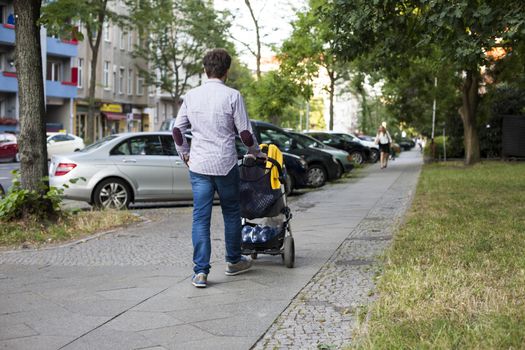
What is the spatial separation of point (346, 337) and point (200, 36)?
52689 mm

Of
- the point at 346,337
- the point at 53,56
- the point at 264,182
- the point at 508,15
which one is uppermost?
the point at 53,56

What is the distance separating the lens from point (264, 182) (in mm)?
7320

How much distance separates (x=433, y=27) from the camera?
34.6 ft

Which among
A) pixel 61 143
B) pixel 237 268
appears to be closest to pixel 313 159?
pixel 237 268

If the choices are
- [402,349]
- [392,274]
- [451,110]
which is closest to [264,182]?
[392,274]

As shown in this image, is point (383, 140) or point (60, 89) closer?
point (383, 140)

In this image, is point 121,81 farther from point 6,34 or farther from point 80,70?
point 6,34

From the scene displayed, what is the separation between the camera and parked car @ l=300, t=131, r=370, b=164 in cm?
3722

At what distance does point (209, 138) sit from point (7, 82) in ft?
145

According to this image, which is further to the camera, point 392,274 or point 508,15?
point 508,15

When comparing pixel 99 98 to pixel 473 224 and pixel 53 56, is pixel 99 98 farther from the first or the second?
pixel 473 224

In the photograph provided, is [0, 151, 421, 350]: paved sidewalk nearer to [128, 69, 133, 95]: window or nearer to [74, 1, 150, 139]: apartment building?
[74, 1, 150, 139]: apartment building

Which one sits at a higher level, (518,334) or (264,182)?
(264,182)

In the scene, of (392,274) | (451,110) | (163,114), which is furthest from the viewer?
(163,114)
